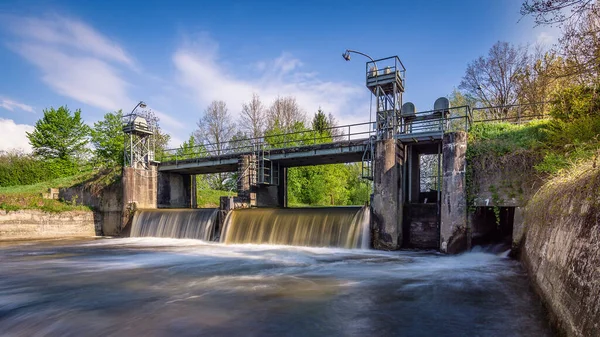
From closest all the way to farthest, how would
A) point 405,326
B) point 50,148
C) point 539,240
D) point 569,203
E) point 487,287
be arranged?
1. point 569,203
2. point 405,326
3. point 539,240
4. point 487,287
5. point 50,148

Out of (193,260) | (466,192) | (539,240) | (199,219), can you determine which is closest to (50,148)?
(199,219)

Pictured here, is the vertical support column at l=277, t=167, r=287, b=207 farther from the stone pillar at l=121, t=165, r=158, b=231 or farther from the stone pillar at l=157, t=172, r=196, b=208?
the stone pillar at l=121, t=165, r=158, b=231

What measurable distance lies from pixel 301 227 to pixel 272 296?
894cm

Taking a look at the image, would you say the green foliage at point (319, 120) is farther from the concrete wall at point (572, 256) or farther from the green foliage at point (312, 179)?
the concrete wall at point (572, 256)

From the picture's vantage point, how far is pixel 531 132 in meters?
14.6

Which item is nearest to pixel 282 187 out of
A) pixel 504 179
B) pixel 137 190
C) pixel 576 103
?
pixel 137 190

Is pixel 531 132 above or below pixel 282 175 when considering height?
above

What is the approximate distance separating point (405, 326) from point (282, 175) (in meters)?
20.9

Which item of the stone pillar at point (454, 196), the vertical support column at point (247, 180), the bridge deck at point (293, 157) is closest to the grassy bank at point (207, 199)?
the bridge deck at point (293, 157)

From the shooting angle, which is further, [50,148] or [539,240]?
[50,148]

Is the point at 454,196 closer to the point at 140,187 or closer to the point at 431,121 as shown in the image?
the point at 431,121

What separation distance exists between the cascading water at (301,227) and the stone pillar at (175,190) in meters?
10.8

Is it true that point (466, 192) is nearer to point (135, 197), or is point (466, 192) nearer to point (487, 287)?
point (487, 287)

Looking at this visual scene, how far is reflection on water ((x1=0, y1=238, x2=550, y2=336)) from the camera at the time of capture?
6582 millimetres
